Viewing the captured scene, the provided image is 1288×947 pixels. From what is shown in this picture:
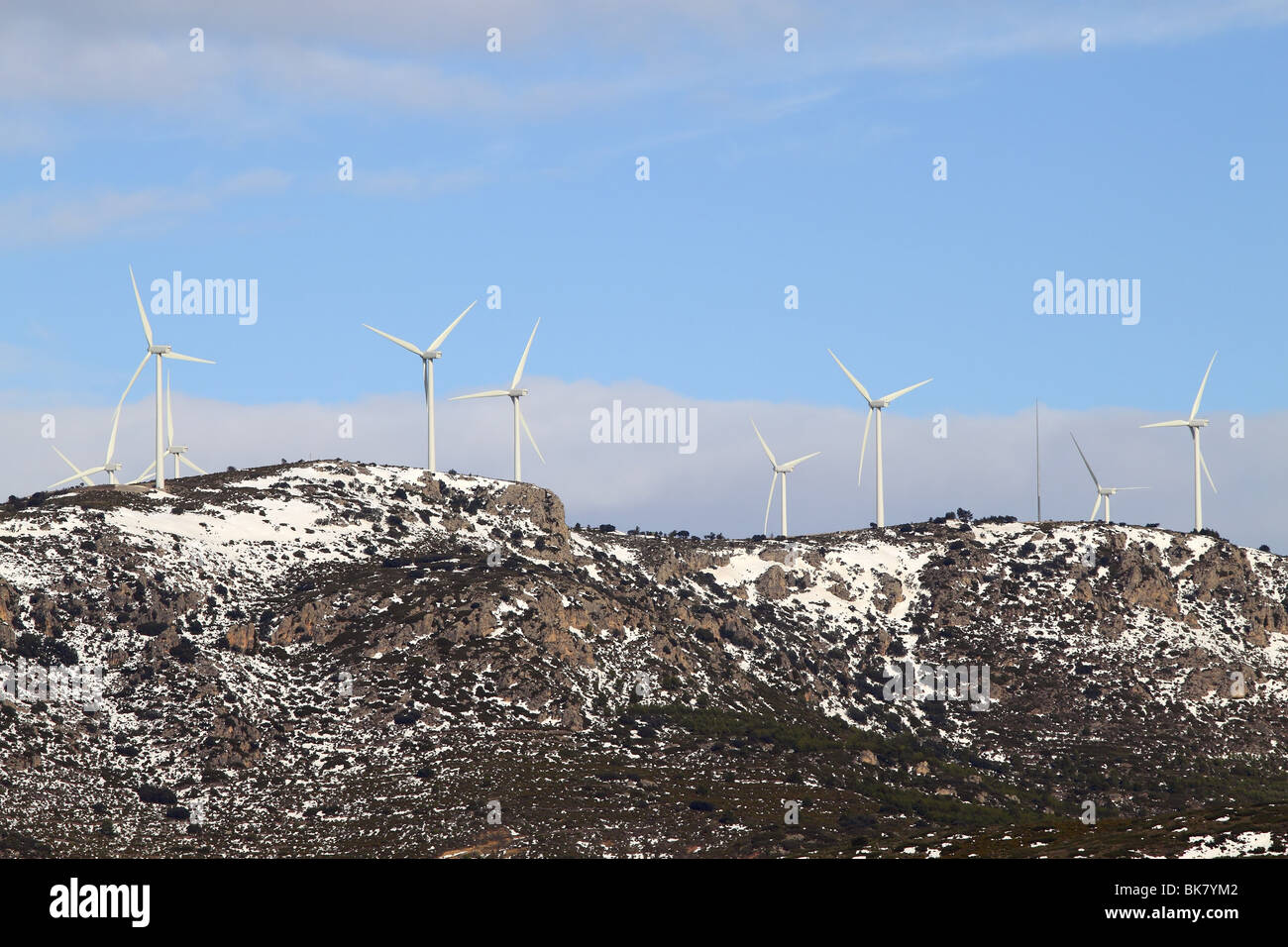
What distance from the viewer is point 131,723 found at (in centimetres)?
14775

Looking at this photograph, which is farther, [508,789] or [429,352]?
[429,352]

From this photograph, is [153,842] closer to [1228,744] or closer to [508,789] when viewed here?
[508,789]

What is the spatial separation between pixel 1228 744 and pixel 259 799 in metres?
123

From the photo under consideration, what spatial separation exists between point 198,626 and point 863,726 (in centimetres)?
8132

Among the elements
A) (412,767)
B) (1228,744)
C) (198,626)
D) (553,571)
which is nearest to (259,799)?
(412,767)

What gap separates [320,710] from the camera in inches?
6083
